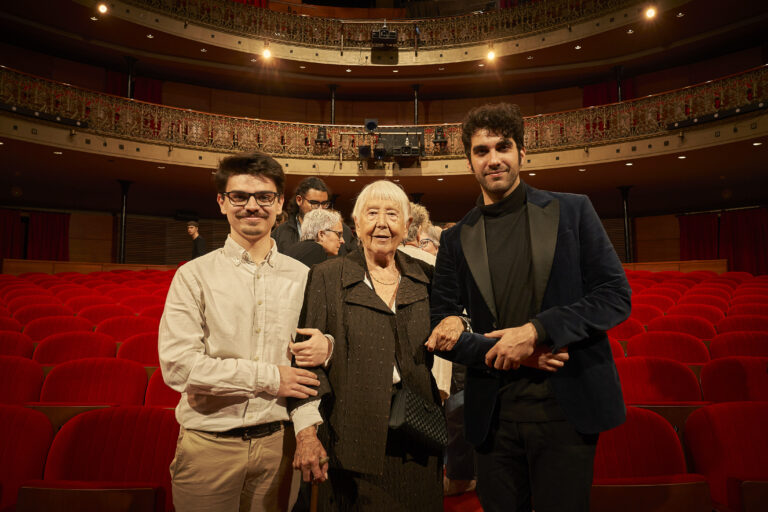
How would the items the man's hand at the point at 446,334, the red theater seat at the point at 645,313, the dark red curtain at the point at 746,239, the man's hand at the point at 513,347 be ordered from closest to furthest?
the man's hand at the point at 513,347 → the man's hand at the point at 446,334 → the red theater seat at the point at 645,313 → the dark red curtain at the point at 746,239

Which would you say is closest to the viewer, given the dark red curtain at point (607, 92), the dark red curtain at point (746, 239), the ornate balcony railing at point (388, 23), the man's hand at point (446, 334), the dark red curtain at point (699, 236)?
the man's hand at point (446, 334)

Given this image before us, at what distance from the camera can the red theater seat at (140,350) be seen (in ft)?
10.4

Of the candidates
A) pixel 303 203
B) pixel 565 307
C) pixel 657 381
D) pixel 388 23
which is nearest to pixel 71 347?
pixel 303 203

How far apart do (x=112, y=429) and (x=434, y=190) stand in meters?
11.1

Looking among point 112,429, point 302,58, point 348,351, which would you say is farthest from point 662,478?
point 302,58

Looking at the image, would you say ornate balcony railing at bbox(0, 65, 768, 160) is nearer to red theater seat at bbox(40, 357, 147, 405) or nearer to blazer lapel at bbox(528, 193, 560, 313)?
red theater seat at bbox(40, 357, 147, 405)

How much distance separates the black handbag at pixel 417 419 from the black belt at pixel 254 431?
33 centimetres

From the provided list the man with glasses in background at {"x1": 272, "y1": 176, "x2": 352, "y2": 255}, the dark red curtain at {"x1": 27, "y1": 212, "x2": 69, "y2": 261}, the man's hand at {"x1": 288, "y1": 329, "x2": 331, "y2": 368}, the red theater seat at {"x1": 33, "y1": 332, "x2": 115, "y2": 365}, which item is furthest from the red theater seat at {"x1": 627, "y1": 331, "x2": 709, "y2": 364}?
the dark red curtain at {"x1": 27, "y1": 212, "x2": 69, "y2": 261}

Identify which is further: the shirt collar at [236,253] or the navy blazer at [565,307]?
the shirt collar at [236,253]

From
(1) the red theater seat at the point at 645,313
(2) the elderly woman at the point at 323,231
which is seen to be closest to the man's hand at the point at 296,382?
(2) the elderly woman at the point at 323,231

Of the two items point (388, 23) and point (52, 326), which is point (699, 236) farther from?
point (52, 326)

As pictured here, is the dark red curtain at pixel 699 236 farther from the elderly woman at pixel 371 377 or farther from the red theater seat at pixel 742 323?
the elderly woman at pixel 371 377

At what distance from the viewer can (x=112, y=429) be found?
181 centimetres

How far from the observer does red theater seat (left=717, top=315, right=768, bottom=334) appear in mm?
3681
